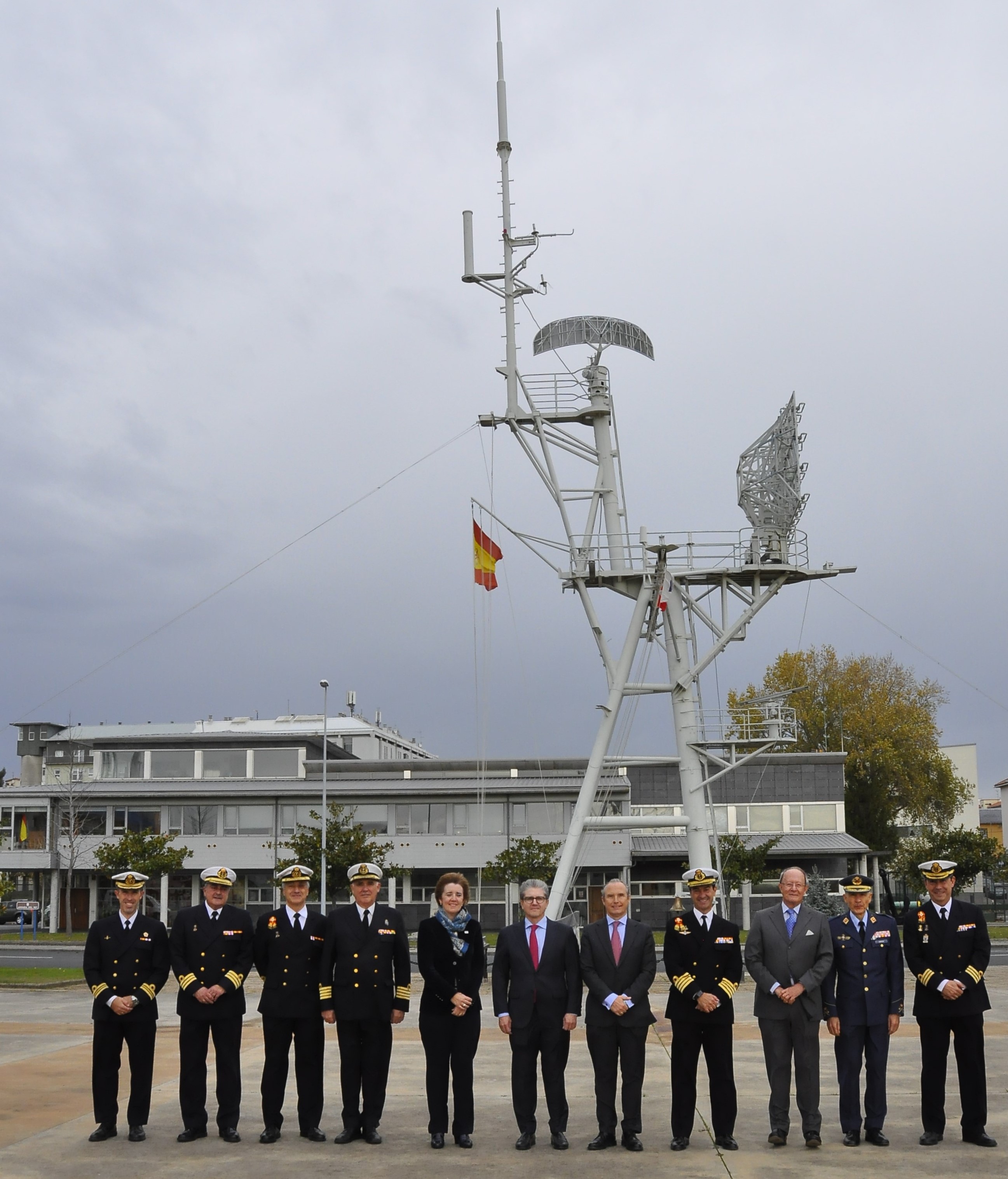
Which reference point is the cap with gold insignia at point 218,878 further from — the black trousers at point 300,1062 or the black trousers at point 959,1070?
the black trousers at point 959,1070

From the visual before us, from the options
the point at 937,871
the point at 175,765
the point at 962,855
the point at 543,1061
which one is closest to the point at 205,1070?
the point at 543,1061

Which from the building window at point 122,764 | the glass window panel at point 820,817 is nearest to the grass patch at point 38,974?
the building window at point 122,764

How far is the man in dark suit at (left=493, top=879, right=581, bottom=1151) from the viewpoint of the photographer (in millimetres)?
9711

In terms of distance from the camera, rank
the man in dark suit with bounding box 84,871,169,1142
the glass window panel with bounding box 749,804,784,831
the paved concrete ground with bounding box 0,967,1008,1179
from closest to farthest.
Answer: the paved concrete ground with bounding box 0,967,1008,1179
the man in dark suit with bounding box 84,871,169,1142
the glass window panel with bounding box 749,804,784,831

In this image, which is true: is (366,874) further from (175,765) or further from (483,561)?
(175,765)

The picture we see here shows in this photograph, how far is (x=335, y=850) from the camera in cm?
4553

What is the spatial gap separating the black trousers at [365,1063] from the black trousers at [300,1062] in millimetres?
215

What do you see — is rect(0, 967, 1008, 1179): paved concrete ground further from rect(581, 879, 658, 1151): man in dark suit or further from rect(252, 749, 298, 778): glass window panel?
rect(252, 749, 298, 778): glass window panel

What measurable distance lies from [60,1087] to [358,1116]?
4036 millimetres

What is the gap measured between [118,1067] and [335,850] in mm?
36088

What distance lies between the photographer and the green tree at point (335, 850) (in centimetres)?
4559

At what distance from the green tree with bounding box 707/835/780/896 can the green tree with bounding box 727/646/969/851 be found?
61.9ft

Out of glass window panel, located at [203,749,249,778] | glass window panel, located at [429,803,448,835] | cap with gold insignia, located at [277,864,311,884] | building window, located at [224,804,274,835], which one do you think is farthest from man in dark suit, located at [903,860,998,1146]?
glass window panel, located at [203,749,249,778]

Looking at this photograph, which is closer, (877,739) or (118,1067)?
(118,1067)
